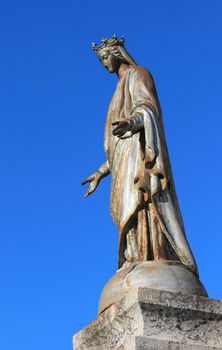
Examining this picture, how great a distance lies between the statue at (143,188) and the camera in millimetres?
7996

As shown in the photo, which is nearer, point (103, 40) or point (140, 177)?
point (140, 177)

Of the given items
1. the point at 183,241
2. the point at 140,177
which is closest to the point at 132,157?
the point at 140,177

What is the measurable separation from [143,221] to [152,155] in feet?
2.62

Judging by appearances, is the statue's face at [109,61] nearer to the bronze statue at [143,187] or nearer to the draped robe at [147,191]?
the bronze statue at [143,187]

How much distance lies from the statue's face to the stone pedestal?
12.5 feet

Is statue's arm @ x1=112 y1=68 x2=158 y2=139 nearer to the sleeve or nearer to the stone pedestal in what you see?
the sleeve

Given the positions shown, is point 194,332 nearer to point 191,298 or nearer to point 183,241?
point 191,298

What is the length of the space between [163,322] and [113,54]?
14.1 ft

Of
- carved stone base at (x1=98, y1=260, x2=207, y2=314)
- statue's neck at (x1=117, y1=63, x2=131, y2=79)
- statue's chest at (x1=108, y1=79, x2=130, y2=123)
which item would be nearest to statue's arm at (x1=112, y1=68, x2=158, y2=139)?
statue's chest at (x1=108, y1=79, x2=130, y2=123)

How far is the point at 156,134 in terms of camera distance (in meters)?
8.56

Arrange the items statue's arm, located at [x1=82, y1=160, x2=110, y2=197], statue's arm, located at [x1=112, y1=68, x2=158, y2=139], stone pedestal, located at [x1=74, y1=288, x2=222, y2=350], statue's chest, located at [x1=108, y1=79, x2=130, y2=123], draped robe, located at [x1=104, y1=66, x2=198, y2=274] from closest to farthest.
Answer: stone pedestal, located at [x1=74, y1=288, x2=222, y2=350]
draped robe, located at [x1=104, y1=66, x2=198, y2=274]
statue's arm, located at [x1=112, y1=68, x2=158, y2=139]
statue's chest, located at [x1=108, y1=79, x2=130, y2=123]
statue's arm, located at [x1=82, y1=160, x2=110, y2=197]

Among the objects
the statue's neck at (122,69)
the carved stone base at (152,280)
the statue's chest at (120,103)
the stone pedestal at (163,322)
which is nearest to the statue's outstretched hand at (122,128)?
the statue's chest at (120,103)

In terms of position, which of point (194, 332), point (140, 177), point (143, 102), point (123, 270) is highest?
point (143, 102)

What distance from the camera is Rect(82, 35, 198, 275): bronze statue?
800cm
